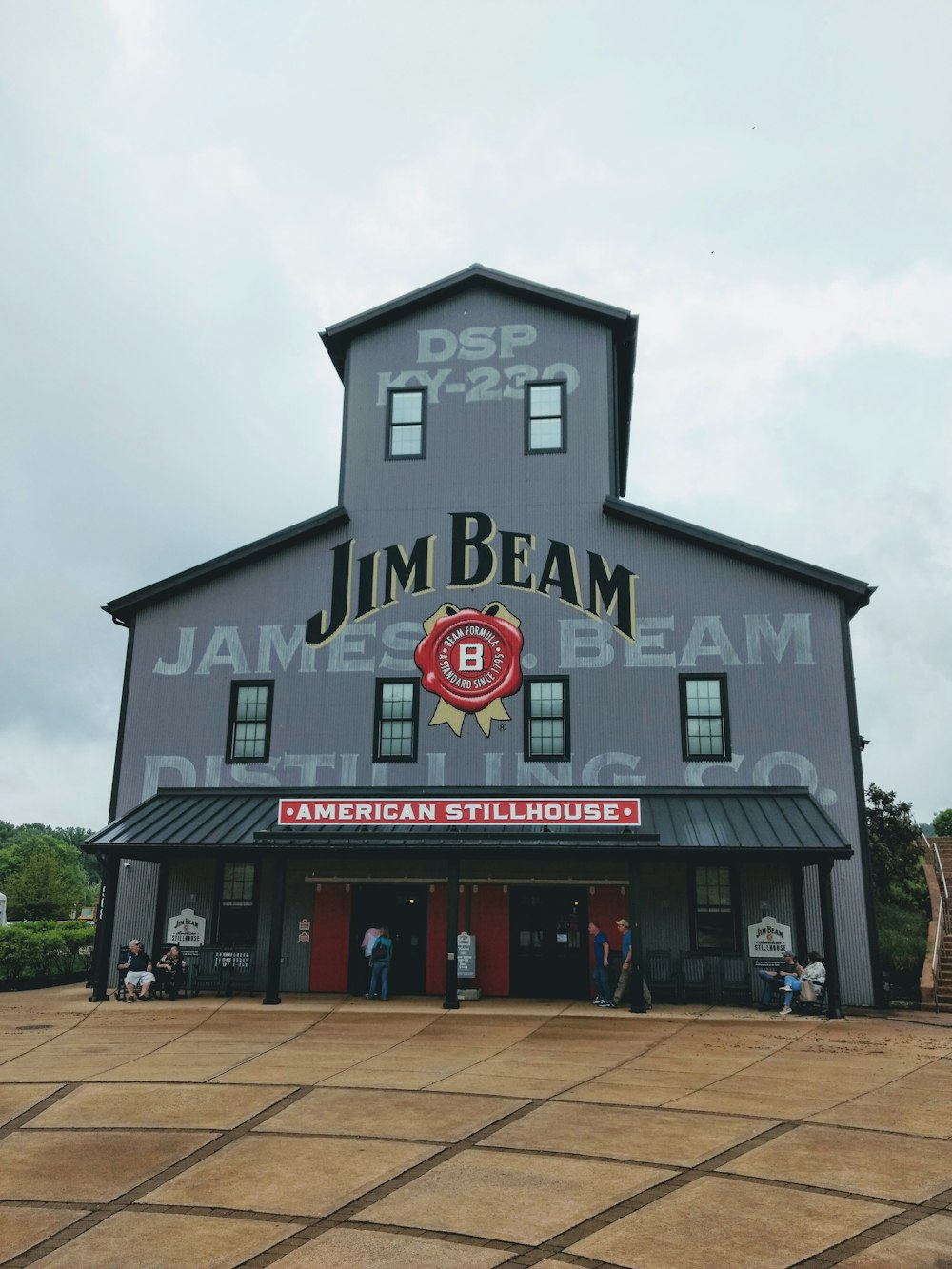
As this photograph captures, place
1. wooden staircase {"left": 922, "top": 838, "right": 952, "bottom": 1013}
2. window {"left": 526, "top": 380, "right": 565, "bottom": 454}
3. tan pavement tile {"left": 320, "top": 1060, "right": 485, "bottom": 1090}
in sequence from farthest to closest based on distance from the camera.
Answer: window {"left": 526, "top": 380, "right": 565, "bottom": 454}
wooden staircase {"left": 922, "top": 838, "right": 952, "bottom": 1013}
tan pavement tile {"left": 320, "top": 1060, "right": 485, "bottom": 1090}

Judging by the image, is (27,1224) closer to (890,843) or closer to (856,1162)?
(856,1162)

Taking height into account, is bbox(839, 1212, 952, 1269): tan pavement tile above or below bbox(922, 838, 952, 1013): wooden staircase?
below

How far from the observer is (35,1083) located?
47.1ft

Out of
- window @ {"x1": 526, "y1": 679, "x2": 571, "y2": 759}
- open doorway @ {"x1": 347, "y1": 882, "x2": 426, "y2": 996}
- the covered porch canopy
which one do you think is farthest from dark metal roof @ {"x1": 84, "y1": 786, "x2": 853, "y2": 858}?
open doorway @ {"x1": 347, "y1": 882, "x2": 426, "y2": 996}

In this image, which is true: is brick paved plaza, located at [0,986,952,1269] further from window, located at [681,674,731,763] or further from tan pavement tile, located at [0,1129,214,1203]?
window, located at [681,674,731,763]

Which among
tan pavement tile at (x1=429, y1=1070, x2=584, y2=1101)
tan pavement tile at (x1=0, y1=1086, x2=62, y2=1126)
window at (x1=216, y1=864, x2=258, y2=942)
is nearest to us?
tan pavement tile at (x1=0, y1=1086, x2=62, y2=1126)

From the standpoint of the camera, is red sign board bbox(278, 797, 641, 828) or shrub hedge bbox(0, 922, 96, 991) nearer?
red sign board bbox(278, 797, 641, 828)

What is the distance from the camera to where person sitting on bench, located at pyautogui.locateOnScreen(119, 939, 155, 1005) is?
872 inches

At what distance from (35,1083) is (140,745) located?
12059 millimetres

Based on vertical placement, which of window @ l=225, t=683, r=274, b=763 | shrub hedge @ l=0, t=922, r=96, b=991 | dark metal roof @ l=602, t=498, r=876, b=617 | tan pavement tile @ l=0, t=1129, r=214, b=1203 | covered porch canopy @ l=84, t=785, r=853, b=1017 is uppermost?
dark metal roof @ l=602, t=498, r=876, b=617

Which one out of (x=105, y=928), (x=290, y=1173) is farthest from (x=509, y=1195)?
(x=105, y=928)

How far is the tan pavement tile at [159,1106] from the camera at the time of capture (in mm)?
12281

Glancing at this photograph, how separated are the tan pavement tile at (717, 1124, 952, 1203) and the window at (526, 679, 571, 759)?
1286cm

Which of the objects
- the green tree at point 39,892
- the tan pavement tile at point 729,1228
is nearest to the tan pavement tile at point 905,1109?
the tan pavement tile at point 729,1228
